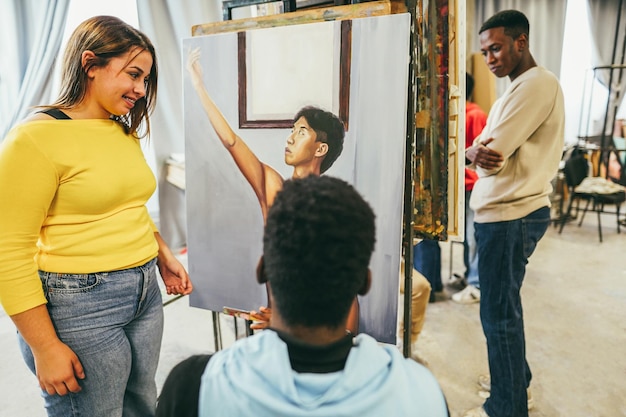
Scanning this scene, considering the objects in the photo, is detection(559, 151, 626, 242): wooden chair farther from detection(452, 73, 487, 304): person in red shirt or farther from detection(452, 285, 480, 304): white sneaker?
detection(452, 285, 480, 304): white sneaker

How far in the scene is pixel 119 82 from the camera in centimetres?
95

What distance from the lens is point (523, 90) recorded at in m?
1.41

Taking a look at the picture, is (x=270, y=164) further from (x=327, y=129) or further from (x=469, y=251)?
(x=469, y=251)

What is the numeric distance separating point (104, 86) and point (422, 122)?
29.1 inches

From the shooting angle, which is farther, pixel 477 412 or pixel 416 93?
pixel 477 412

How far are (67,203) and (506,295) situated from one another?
1339 millimetres

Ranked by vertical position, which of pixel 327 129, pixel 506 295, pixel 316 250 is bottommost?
pixel 506 295

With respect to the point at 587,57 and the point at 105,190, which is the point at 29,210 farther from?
the point at 587,57

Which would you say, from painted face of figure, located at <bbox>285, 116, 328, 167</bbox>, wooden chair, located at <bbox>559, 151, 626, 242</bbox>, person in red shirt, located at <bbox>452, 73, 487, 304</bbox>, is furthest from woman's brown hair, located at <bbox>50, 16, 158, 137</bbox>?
wooden chair, located at <bbox>559, 151, 626, 242</bbox>

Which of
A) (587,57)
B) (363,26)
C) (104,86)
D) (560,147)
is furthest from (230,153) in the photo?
(587,57)

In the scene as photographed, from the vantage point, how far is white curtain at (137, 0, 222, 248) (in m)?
3.29

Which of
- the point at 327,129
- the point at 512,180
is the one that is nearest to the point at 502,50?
the point at 512,180

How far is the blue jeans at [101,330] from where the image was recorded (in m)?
0.91

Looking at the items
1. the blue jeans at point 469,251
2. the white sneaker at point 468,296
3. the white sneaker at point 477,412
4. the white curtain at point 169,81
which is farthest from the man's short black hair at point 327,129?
the white curtain at point 169,81
